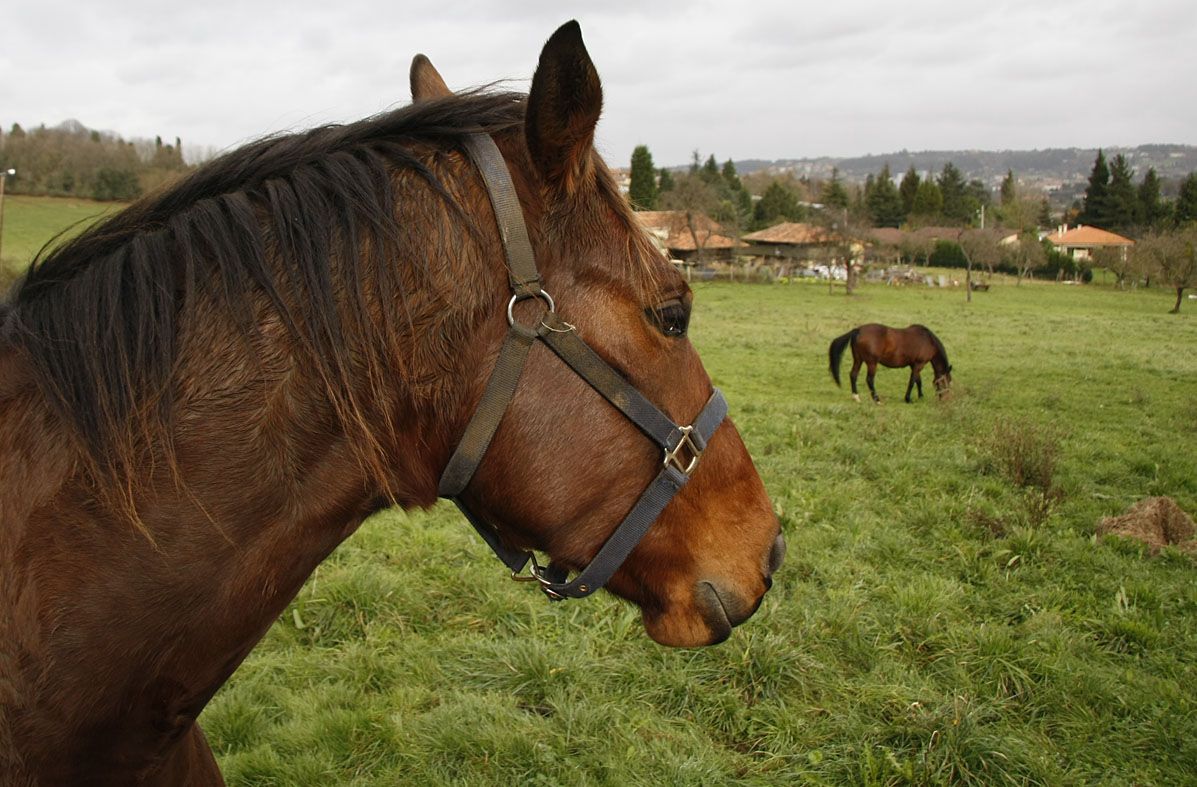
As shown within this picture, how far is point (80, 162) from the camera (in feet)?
31.6

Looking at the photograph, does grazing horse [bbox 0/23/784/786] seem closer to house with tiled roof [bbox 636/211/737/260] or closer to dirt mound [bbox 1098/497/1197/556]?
dirt mound [bbox 1098/497/1197/556]

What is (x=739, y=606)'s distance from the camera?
166cm

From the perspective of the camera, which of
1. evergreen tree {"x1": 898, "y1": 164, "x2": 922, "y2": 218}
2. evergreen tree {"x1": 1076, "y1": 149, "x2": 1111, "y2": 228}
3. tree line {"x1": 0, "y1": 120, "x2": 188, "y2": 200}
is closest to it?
tree line {"x1": 0, "y1": 120, "x2": 188, "y2": 200}

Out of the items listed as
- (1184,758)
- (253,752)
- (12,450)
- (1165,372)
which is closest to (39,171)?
(253,752)

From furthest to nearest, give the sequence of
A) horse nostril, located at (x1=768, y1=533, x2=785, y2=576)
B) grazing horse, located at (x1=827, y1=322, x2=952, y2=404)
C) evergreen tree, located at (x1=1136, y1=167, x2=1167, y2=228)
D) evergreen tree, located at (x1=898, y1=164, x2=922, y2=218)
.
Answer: evergreen tree, located at (x1=898, y1=164, x2=922, y2=218), evergreen tree, located at (x1=1136, y1=167, x2=1167, y2=228), grazing horse, located at (x1=827, y1=322, x2=952, y2=404), horse nostril, located at (x1=768, y1=533, x2=785, y2=576)

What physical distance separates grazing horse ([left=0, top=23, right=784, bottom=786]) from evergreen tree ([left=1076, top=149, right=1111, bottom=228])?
261ft

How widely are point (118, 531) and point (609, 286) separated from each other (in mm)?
995

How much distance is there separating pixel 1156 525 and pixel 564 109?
6.58 m

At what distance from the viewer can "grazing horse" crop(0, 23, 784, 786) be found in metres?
1.23

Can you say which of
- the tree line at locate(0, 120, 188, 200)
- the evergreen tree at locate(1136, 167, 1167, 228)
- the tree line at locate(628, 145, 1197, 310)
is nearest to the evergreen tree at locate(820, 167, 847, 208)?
the tree line at locate(628, 145, 1197, 310)

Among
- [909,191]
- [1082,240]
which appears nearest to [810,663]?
[1082,240]

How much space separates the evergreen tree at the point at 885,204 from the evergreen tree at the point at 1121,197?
21409mm

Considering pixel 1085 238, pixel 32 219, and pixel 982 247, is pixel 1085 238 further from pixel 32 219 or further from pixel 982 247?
pixel 32 219

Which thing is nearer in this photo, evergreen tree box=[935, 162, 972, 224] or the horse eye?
the horse eye
